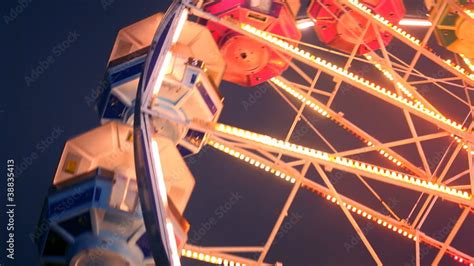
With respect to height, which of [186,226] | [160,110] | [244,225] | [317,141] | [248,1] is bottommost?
[244,225]

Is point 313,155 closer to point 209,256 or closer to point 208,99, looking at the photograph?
point 208,99

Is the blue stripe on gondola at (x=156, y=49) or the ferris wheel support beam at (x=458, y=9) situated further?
the ferris wheel support beam at (x=458, y=9)

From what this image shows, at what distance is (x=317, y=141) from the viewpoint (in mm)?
18812

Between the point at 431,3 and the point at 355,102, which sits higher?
the point at 431,3

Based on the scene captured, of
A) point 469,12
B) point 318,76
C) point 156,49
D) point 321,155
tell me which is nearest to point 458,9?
point 469,12

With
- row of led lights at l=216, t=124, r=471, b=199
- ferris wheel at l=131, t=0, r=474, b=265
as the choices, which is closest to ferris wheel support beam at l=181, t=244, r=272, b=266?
ferris wheel at l=131, t=0, r=474, b=265

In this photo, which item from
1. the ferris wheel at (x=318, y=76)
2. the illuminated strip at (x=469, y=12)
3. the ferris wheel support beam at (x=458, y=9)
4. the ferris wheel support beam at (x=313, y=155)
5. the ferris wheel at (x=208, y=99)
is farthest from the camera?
the illuminated strip at (x=469, y=12)

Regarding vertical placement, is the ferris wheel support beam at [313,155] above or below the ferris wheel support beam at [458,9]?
below

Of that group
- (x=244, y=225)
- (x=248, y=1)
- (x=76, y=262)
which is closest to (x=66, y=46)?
(x=244, y=225)

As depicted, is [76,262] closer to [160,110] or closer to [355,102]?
[160,110]

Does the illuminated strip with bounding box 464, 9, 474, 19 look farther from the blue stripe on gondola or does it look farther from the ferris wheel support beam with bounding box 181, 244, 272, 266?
the ferris wheel support beam with bounding box 181, 244, 272, 266

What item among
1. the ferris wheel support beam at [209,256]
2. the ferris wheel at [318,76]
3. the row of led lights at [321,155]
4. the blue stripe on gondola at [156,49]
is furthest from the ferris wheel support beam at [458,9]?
the ferris wheel support beam at [209,256]

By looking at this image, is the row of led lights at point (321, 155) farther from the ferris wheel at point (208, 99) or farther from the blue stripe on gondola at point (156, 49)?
→ the blue stripe on gondola at point (156, 49)

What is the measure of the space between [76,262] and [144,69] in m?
2.14
